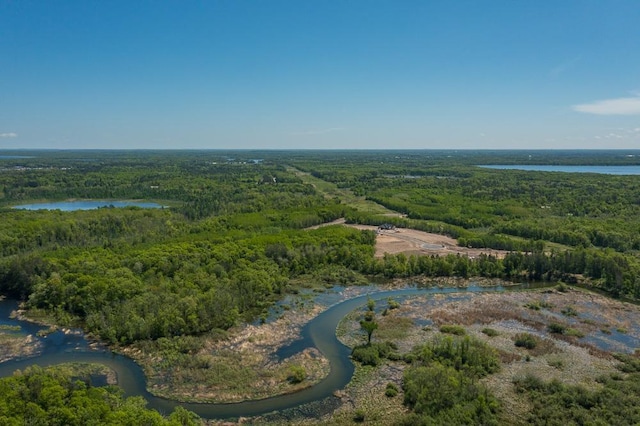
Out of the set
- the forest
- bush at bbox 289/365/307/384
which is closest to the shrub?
the forest

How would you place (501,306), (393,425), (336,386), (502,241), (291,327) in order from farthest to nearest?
(502,241), (501,306), (291,327), (336,386), (393,425)

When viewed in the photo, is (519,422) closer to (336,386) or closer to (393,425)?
(393,425)

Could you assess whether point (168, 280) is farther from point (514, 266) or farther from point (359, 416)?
point (514, 266)

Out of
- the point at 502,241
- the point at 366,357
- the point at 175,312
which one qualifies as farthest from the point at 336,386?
the point at 502,241

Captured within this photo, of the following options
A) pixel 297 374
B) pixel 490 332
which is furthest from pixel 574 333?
pixel 297 374

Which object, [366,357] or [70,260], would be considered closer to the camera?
[366,357]

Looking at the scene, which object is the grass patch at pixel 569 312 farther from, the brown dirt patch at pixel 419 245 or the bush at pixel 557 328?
the brown dirt patch at pixel 419 245
